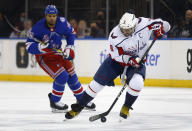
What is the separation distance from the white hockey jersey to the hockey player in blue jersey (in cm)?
103

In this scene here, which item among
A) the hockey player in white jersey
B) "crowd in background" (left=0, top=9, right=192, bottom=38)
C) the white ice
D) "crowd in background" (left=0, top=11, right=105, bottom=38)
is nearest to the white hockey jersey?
the hockey player in white jersey

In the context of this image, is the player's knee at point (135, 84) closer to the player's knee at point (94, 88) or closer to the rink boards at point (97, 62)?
the player's knee at point (94, 88)

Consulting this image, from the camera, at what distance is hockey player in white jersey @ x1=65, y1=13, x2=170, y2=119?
238 inches

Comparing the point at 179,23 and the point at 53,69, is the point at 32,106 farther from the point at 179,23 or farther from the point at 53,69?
the point at 179,23

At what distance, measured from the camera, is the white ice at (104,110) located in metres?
5.84

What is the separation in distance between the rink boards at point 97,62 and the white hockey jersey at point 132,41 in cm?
473

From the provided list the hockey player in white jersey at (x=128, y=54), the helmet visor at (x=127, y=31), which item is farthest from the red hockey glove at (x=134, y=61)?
the helmet visor at (x=127, y=31)

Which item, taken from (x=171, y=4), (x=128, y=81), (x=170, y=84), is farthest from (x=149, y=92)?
(x=128, y=81)

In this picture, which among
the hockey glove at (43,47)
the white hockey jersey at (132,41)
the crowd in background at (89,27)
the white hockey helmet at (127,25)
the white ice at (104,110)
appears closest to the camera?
the white ice at (104,110)

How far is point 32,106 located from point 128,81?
202 cm

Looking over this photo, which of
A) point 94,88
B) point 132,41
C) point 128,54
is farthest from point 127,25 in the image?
point 94,88

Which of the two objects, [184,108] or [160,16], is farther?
[160,16]

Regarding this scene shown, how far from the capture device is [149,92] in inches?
393

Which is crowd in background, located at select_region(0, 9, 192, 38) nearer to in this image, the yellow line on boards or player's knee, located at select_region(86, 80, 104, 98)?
the yellow line on boards
